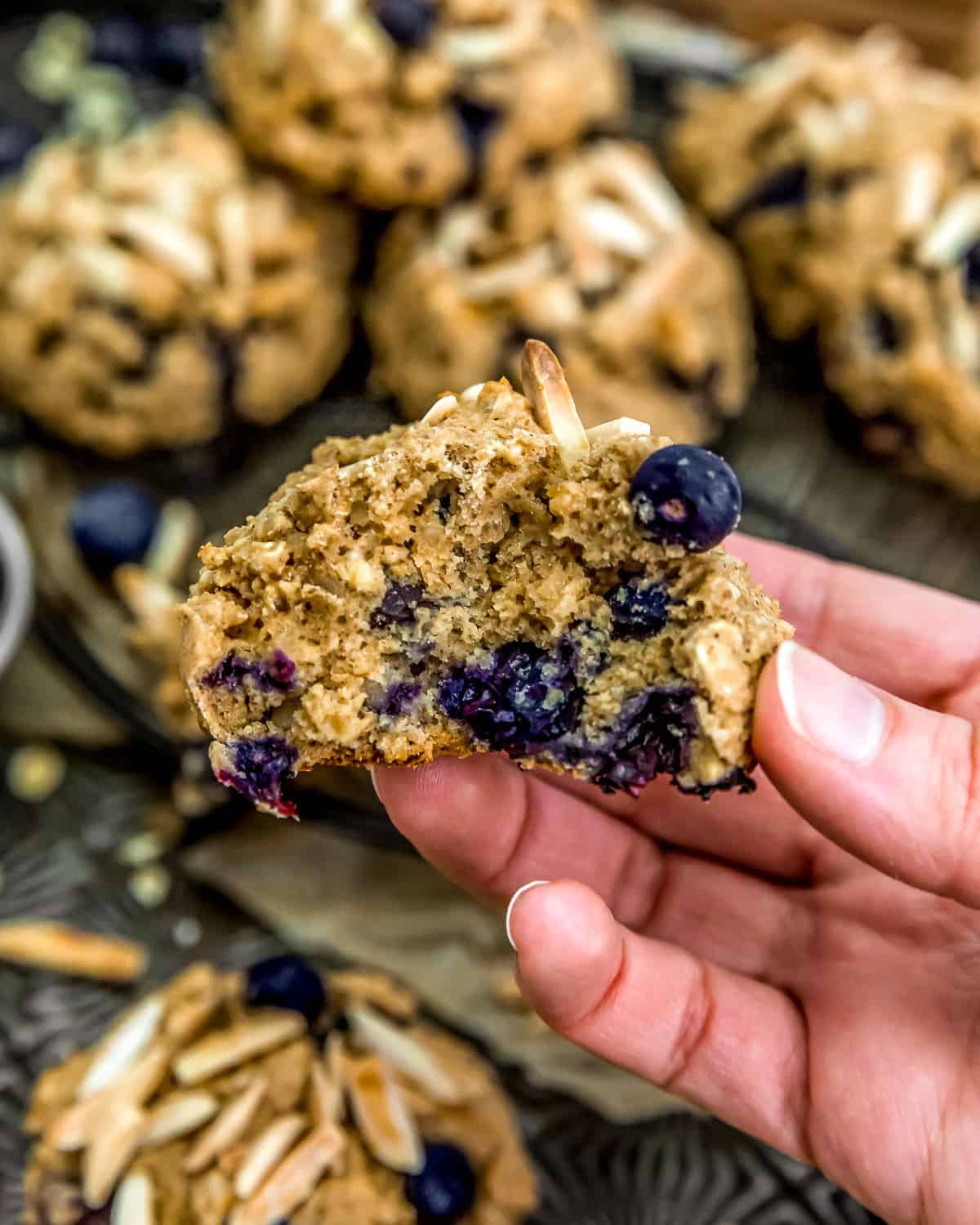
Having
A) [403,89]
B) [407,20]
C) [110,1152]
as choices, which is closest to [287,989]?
[110,1152]

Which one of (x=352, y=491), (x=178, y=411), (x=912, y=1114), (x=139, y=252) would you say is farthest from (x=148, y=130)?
(x=912, y=1114)

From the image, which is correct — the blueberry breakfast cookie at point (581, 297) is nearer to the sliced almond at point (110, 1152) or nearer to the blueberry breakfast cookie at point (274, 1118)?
the blueberry breakfast cookie at point (274, 1118)

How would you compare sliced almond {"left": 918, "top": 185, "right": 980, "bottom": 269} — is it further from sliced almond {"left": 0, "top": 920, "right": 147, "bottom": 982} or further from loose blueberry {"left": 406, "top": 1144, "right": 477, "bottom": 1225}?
sliced almond {"left": 0, "top": 920, "right": 147, "bottom": 982}

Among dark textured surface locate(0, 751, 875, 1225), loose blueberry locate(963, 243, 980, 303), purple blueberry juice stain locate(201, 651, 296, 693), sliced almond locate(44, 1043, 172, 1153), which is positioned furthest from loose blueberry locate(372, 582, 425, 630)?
loose blueberry locate(963, 243, 980, 303)

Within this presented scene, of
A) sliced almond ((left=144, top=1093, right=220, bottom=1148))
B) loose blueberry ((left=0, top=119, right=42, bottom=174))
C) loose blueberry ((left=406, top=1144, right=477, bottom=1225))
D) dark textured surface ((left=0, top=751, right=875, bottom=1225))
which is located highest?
loose blueberry ((left=0, top=119, right=42, bottom=174))

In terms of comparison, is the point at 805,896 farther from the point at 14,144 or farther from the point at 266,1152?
the point at 14,144

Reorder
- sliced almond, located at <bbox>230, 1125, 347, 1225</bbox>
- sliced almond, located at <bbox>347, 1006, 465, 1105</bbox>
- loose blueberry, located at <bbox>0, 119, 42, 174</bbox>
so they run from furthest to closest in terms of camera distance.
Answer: loose blueberry, located at <bbox>0, 119, 42, 174</bbox> → sliced almond, located at <bbox>347, 1006, 465, 1105</bbox> → sliced almond, located at <bbox>230, 1125, 347, 1225</bbox>
